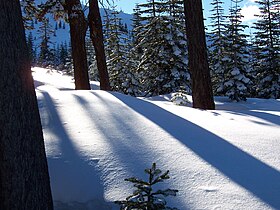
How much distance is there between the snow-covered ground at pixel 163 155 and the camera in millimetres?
2660

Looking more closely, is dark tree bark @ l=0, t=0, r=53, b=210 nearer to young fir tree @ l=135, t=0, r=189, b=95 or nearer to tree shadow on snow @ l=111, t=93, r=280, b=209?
tree shadow on snow @ l=111, t=93, r=280, b=209

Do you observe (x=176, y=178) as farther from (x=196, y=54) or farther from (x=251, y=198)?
(x=196, y=54)

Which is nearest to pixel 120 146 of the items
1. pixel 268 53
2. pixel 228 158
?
pixel 228 158

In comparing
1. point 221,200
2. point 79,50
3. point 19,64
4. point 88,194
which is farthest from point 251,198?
point 79,50

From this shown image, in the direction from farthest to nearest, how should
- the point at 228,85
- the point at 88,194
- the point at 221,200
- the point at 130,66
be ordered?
the point at 130,66 < the point at 228,85 < the point at 88,194 < the point at 221,200

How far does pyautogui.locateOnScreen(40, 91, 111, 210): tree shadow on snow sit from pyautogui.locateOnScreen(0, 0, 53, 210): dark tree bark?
0.33 metres

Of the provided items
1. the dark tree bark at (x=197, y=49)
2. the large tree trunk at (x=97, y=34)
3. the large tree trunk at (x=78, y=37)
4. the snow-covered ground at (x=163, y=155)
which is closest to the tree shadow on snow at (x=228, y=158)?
the snow-covered ground at (x=163, y=155)

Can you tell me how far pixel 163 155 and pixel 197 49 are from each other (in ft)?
12.0

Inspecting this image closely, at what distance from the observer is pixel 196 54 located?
634cm

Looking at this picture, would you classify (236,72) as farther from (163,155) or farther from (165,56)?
(163,155)

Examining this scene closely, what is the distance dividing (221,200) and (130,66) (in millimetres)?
20368

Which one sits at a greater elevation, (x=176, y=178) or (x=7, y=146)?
(x=7, y=146)

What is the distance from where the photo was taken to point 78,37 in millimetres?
8891

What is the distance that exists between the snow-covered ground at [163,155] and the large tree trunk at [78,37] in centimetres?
444
